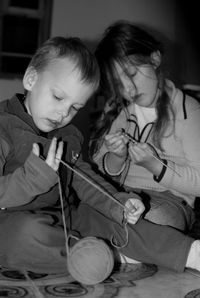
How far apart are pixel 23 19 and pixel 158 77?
206cm

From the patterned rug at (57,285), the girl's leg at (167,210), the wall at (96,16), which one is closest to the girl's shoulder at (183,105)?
the girl's leg at (167,210)

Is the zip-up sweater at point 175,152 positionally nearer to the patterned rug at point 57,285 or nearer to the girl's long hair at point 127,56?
the girl's long hair at point 127,56

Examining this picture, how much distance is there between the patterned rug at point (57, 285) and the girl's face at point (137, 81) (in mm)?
479

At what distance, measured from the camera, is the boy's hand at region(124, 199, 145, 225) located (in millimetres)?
983

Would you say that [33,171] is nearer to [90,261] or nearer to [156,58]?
[90,261]

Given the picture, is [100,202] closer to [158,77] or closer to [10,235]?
[10,235]

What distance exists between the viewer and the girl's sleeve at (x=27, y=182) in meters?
0.89

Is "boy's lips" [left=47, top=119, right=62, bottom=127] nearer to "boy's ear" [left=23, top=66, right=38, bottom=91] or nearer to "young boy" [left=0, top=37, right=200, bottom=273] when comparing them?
"young boy" [left=0, top=37, right=200, bottom=273]

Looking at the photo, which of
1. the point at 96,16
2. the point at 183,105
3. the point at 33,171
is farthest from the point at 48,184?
the point at 96,16

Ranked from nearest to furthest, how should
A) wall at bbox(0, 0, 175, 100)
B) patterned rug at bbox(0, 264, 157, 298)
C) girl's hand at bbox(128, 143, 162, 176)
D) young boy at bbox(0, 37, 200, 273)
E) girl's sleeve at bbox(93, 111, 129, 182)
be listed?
patterned rug at bbox(0, 264, 157, 298) → young boy at bbox(0, 37, 200, 273) → girl's hand at bbox(128, 143, 162, 176) → girl's sleeve at bbox(93, 111, 129, 182) → wall at bbox(0, 0, 175, 100)

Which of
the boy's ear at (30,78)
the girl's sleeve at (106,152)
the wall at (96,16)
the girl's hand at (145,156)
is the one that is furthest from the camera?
the wall at (96,16)

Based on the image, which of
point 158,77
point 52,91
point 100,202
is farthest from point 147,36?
point 100,202

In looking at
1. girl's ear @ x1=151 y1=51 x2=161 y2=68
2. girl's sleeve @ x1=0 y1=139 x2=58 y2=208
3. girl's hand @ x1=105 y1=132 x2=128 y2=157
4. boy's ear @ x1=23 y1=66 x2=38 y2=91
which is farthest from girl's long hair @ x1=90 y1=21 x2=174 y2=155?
girl's sleeve @ x1=0 y1=139 x2=58 y2=208

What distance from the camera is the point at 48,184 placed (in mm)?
904
